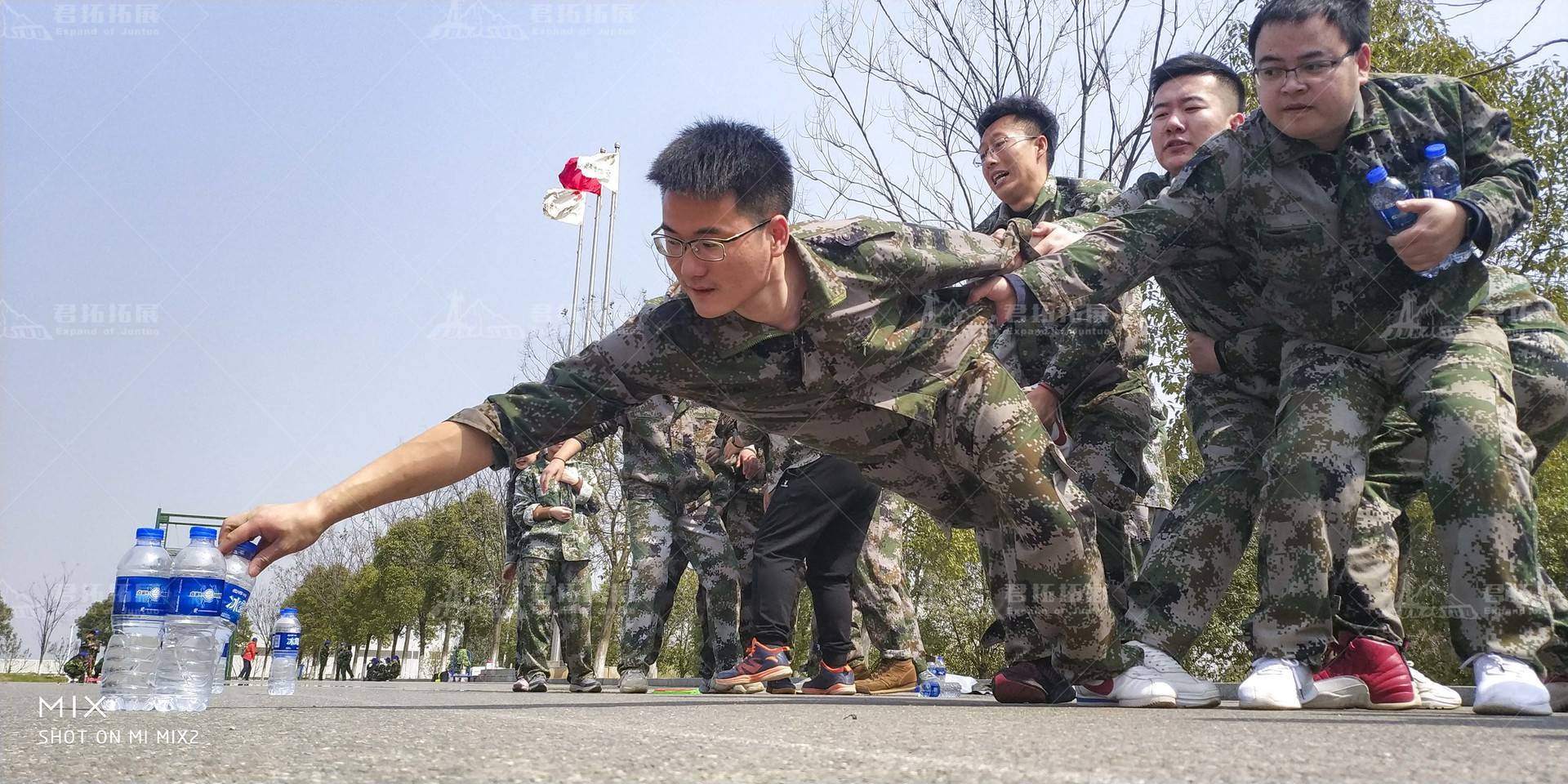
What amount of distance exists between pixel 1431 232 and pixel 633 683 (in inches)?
204

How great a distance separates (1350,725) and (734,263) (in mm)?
2019

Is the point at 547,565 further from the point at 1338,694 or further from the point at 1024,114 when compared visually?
the point at 1338,694

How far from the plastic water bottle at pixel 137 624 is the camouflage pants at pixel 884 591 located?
13.2ft

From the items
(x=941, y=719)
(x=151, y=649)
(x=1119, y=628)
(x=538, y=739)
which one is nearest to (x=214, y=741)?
(x=538, y=739)

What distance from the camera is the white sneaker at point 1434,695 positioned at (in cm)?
400

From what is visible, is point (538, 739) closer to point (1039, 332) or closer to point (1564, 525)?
point (1039, 332)

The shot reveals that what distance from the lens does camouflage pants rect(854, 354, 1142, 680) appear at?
385 centimetres

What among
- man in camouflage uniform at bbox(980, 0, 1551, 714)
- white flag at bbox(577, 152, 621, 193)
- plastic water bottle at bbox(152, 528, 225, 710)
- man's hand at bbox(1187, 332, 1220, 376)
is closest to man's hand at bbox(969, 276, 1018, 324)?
man in camouflage uniform at bbox(980, 0, 1551, 714)

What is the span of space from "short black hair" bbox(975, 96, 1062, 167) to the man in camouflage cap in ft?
5.34

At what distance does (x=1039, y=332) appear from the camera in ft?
17.1

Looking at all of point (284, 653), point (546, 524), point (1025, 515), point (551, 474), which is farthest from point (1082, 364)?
point (284, 653)

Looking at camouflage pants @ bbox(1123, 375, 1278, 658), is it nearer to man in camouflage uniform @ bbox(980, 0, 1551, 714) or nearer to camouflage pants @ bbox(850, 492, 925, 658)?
man in camouflage uniform @ bbox(980, 0, 1551, 714)

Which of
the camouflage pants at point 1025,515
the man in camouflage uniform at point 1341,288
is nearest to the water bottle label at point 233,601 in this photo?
the camouflage pants at point 1025,515

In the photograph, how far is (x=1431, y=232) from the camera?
11.2 feet
